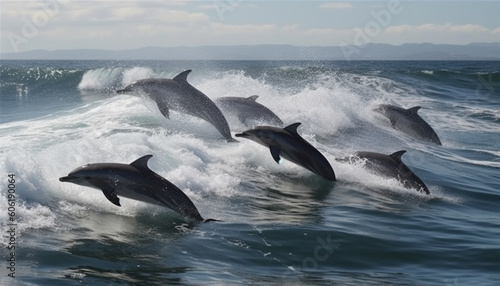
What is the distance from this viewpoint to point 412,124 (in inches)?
833

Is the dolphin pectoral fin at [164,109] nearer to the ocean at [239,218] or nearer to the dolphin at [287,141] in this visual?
the ocean at [239,218]

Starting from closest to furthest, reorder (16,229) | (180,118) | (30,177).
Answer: (16,229)
(30,177)
(180,118)

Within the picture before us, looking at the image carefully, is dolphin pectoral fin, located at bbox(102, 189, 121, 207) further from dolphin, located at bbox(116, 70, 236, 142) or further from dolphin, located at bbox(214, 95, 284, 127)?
dolphin, located at bbox(214, 95, 284, 127)

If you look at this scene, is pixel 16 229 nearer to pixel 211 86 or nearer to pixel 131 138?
pixel 131 138

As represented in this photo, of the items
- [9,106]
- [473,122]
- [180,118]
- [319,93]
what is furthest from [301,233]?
[9,106]

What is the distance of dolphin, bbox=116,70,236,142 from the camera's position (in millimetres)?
15492

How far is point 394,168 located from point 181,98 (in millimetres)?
5242

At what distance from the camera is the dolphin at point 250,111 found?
1762 centimetres

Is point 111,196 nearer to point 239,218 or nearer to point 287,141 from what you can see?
point 239,218

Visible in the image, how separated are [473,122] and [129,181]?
75.1 feet

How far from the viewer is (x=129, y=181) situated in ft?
30.6

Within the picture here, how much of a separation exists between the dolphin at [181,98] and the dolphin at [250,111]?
6.18 ft

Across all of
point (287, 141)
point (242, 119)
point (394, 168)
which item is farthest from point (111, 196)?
point (242, 119)

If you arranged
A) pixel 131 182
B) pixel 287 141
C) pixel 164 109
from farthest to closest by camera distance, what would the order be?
pixel 164 109, pixel 287 141, pixel 131 182
